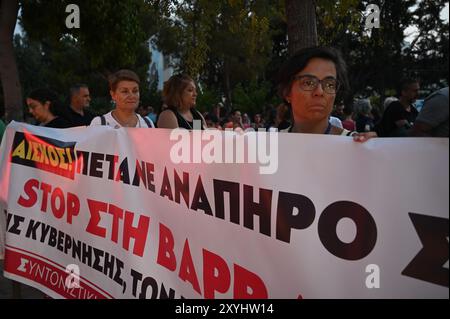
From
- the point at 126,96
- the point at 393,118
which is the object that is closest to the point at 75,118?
the point at 126,96

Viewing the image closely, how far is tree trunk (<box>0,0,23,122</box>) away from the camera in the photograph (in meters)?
9.29

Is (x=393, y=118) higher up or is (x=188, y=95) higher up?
(x=188, y=95)

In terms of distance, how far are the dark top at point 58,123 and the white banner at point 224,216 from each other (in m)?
0.49

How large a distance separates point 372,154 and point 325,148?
22cm

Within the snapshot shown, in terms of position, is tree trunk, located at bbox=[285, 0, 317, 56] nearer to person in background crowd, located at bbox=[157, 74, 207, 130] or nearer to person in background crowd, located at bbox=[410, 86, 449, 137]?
person in background crowd, located at bbox=[157, 74, 207, 130]

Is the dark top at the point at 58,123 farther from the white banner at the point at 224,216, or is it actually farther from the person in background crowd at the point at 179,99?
the person in background crowd at the point at 179,99

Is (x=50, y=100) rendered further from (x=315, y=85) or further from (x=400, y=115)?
(x=400, y=115)

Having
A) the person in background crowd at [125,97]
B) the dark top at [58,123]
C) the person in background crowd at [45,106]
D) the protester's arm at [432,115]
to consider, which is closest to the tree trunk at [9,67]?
the person in background crowd at [45,106]

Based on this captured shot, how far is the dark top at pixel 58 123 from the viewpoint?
15.2ft

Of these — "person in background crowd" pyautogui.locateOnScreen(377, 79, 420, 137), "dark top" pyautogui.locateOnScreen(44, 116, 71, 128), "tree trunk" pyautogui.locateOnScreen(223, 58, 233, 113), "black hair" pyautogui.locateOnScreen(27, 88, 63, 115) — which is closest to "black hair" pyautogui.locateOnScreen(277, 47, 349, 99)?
"dark top" pyautogui.locateOnScreen(44, 116, 71, 128)

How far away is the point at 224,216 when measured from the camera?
8.31ft

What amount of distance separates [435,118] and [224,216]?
1.10 m

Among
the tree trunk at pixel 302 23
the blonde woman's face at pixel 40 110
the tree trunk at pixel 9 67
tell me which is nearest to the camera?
the blonde woman's face at pixel 40 110
